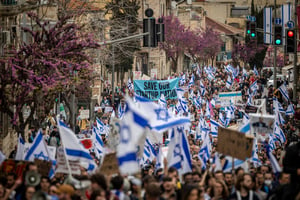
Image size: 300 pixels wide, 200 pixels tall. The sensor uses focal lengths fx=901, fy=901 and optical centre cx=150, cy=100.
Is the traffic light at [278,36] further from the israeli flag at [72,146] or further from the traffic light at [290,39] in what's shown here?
the israeli flag at [72,146]

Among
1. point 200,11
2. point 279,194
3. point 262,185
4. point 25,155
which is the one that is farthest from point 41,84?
point 200,11

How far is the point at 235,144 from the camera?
47.6ft

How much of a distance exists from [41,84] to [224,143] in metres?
6.08

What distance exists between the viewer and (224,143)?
586 inches

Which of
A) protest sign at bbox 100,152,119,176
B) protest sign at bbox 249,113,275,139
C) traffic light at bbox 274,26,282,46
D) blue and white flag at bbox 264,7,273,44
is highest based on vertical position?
blue and white flag at bbox 264,7,273,44

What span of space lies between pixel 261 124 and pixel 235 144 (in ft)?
11.5

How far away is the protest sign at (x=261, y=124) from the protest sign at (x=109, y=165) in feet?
14.8

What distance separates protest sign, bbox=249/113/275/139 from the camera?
17688 millimetres

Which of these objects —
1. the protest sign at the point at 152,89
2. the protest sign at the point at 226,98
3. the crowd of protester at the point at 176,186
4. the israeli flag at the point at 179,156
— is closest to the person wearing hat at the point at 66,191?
the crowd of protester at the point at 176,186

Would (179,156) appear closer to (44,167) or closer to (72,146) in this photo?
(72,146)

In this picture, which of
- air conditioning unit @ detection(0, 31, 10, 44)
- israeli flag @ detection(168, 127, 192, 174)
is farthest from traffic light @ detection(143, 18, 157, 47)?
israeli flag @ detection(168, 127, 192, 174)

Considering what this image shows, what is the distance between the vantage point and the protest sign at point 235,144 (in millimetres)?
14109

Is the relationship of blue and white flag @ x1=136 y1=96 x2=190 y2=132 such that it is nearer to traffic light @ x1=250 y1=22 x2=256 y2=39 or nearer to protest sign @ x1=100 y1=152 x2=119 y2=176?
protest sign @ x1=100 y1=152 x2=119 y2=176

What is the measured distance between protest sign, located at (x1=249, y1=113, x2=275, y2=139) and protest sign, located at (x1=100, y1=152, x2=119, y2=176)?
4.51 meters
